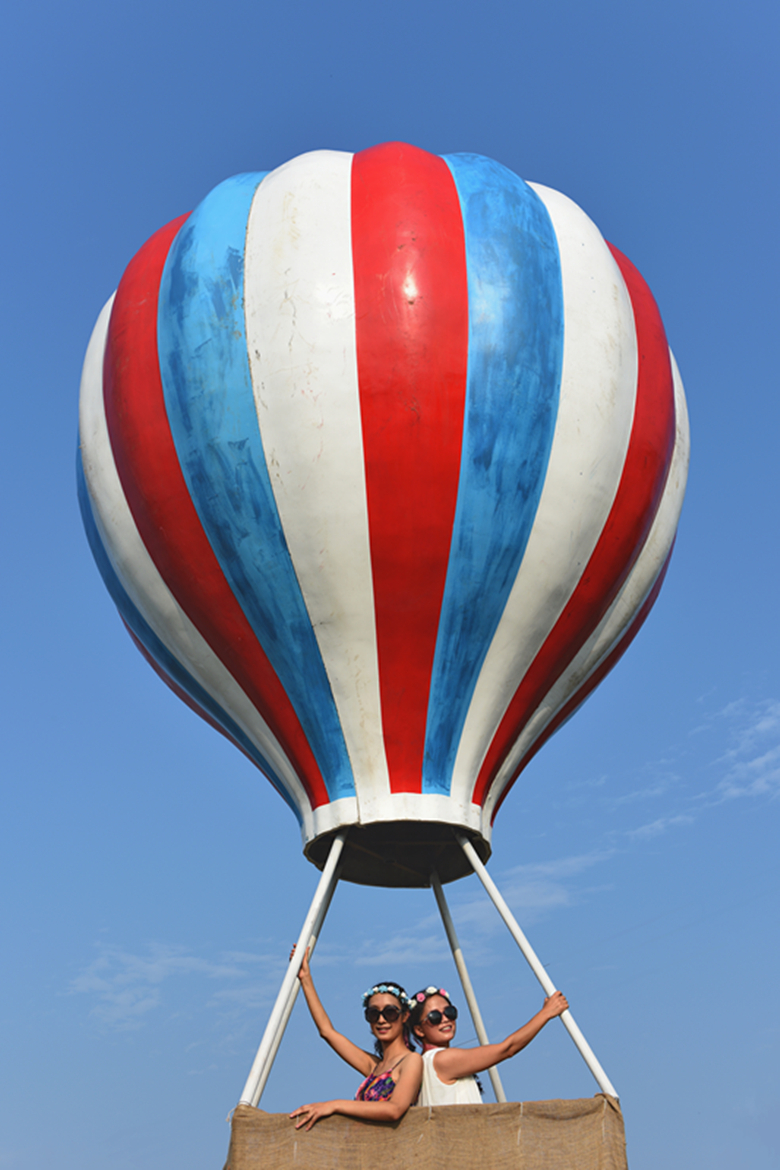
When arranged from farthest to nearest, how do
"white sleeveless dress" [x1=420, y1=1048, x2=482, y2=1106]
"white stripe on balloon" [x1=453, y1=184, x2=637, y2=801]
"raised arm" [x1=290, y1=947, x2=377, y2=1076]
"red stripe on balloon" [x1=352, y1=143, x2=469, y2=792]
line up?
"white stripe on balloon" [x1=453, y1=184, x2=637, y2=801] < "red stripe on balloon" [x1=352, y1=143, x2=469, y2=792] < "raised arm" [x1=290, y1=947, x2=377, y2=1076] < "white sleeveless dress" [x1=420, y1=1048, x2=482, y2=1106]

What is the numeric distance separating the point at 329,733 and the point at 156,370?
291 cm

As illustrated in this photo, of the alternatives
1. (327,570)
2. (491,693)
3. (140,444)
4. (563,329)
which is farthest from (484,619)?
(140,444)

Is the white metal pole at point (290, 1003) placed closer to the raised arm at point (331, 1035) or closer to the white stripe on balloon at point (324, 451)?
the raised arm at point (331, 1035)

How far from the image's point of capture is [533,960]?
827cm

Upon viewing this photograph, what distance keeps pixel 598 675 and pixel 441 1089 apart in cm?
434

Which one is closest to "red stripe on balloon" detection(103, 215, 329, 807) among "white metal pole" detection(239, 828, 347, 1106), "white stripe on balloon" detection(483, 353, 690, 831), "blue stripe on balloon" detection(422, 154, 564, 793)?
"white metal pole" detection(239, 828, 347, 1106)

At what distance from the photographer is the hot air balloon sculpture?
8.72 meters

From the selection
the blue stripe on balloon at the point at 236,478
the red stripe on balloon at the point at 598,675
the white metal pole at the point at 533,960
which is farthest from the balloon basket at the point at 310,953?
the red stripe on balloon at the point at 598,675

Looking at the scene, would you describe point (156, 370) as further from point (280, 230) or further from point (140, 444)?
point (280, 230)

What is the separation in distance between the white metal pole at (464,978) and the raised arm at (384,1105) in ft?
10.3

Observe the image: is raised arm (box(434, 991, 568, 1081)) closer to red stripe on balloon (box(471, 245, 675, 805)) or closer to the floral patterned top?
the floral patterned top

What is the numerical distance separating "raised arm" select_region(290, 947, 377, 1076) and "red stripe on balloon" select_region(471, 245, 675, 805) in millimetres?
1895

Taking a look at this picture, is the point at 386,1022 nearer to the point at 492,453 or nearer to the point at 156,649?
the point at 492,453

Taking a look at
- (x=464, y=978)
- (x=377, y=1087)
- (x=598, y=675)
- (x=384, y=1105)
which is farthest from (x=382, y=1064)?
(x=598, y=675)
